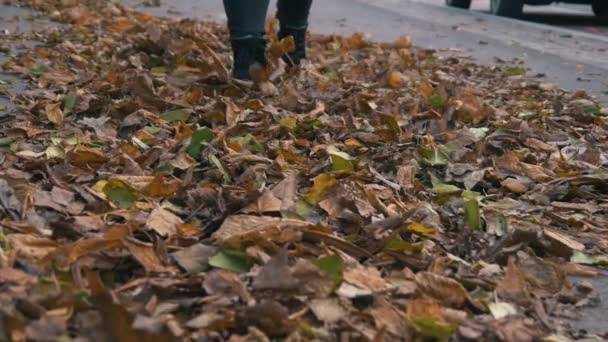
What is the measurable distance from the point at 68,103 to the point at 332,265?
1808 mm

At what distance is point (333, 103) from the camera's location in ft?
11.1

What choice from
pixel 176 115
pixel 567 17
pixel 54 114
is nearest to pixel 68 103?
pixel 54 114

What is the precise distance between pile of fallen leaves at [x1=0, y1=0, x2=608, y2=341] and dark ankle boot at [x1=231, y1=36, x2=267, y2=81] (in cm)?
10

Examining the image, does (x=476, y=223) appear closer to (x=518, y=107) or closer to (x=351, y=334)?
(x=351, y=334)

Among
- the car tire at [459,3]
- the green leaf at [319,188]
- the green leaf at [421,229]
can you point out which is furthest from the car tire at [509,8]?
the green leaf at [421,229]

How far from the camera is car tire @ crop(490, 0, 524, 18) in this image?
9.23 meters

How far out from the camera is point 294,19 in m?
4.18

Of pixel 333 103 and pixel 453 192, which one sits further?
pixel 333 103

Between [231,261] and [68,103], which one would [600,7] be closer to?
[68,103]

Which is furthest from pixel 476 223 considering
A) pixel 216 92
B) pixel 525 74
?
pixel 525 74

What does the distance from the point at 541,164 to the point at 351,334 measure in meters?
1.38

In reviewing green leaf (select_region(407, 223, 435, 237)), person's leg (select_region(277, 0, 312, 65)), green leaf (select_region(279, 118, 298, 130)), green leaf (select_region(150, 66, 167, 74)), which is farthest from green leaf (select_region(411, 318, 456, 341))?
person's leg (select_region(277, 0, 312, 65))

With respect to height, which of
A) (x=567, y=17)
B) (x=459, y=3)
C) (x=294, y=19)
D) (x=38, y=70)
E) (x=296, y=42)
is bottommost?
(x=567, y=17)

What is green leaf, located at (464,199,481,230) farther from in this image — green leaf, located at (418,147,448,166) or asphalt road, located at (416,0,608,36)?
asphalt road, located at (416,0,608,36)
